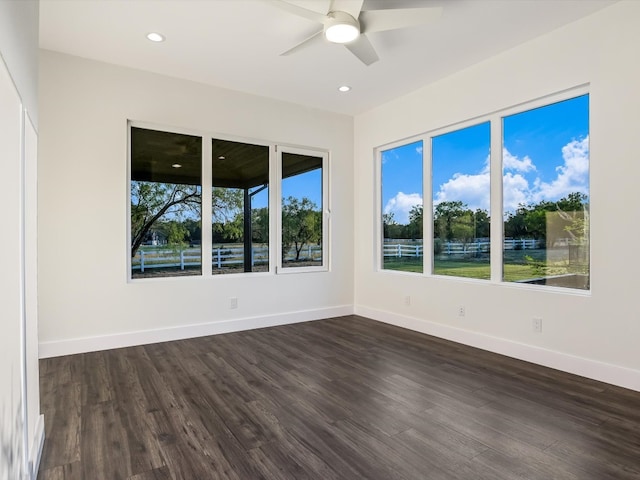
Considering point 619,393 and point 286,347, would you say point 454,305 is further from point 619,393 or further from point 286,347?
point 286,347

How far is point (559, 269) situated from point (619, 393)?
41.4 inches

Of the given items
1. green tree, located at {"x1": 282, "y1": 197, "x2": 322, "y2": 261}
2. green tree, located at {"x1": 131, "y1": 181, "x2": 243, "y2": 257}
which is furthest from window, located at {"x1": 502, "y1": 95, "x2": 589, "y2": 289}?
green tree, located at {"x1": 131, "y1": 181, "x2": 243, "y2": 257}

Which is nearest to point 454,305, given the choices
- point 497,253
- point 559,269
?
point 497,253

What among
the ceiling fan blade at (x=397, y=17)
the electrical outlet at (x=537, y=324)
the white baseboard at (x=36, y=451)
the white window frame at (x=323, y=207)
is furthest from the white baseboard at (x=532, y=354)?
the white baseboard at (x=36, y=451)

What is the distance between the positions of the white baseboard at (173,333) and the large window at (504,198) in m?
1.39

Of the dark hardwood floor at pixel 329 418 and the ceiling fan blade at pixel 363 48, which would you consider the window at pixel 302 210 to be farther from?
the ceiling fan blade at pixel 363 48

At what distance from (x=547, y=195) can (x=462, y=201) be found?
923 mm

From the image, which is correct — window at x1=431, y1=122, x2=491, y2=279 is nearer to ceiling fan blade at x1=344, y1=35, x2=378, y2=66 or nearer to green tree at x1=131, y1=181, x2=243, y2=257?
ceiling fan blade at x1=344, y1=35, x2=378, y2=66

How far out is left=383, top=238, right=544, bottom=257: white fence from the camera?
3.56m

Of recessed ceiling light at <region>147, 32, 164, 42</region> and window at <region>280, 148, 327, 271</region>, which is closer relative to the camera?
recessed ceiling light at <region>147, 32, 164, 42</region>

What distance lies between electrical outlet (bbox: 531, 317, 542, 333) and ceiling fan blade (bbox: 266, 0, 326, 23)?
3061mm

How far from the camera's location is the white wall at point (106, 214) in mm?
3549

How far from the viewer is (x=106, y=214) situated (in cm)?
380

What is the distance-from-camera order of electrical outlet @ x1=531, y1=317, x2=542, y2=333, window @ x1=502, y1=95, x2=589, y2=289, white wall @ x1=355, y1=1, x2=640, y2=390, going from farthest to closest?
electrical outlet @ x1=531, y1=317, x2=542, y2=333, window @ x1=502, y1=95, x2=589, y2=289, white wall @ x1=355, y1=1, x2=640, y2=390
